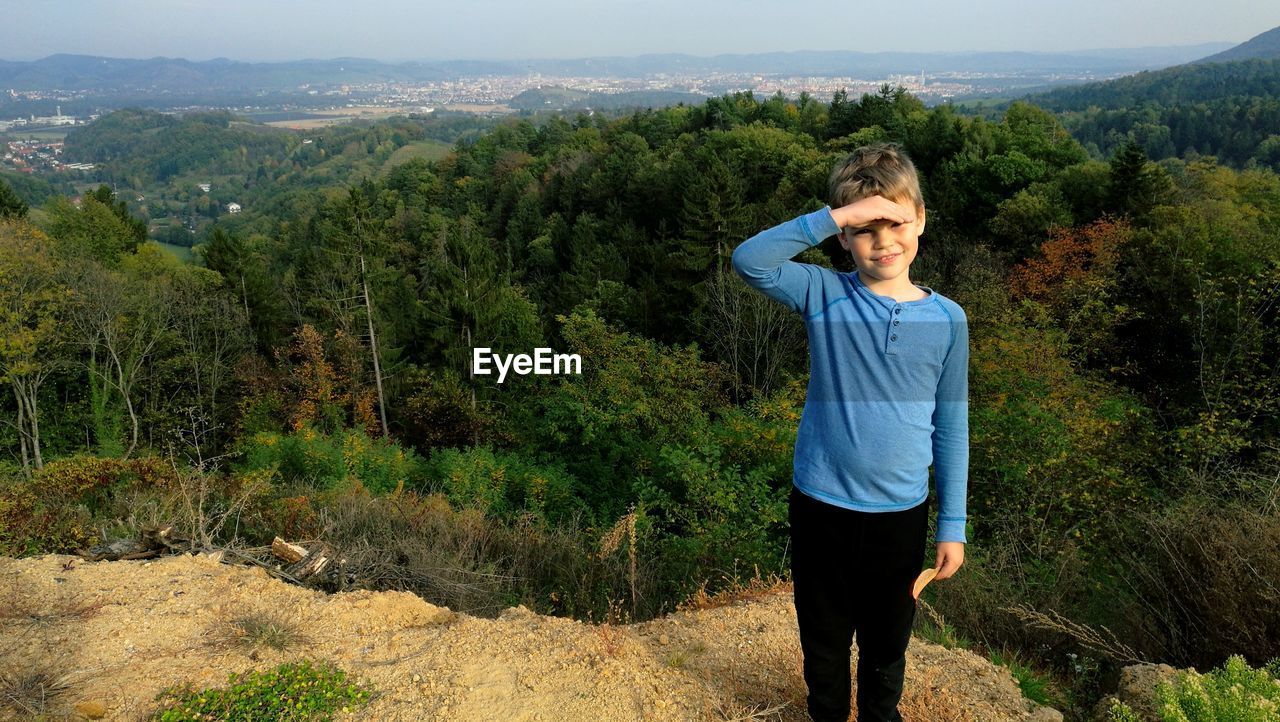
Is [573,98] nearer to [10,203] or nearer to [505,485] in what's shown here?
[10,203]

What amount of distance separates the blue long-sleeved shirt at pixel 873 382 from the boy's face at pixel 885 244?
0.33ft

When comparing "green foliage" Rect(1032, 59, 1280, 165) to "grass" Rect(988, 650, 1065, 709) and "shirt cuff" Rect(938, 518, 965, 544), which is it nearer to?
"grass" Rect(988, 650, 1065, 709)

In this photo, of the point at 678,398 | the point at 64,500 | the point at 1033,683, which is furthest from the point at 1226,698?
the point at 678,398

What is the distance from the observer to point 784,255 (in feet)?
7.06

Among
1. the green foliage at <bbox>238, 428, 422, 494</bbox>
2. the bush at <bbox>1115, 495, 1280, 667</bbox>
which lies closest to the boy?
the bush at <bbox>1115, 495, 1280, 667</bbox>

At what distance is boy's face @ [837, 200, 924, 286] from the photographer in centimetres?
218

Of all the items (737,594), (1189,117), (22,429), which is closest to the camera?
(737,594)

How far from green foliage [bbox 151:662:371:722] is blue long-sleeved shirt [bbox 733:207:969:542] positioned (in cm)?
263

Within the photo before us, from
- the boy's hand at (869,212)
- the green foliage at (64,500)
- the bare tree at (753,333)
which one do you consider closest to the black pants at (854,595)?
the boy's hand at (869,212)

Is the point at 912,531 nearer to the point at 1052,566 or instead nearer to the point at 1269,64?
the point at 1052,566

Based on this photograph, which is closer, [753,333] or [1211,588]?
[1211,588]

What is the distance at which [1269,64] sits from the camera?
10762cm

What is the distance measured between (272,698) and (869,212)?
3510 millimetres

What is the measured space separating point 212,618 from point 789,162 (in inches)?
1286
